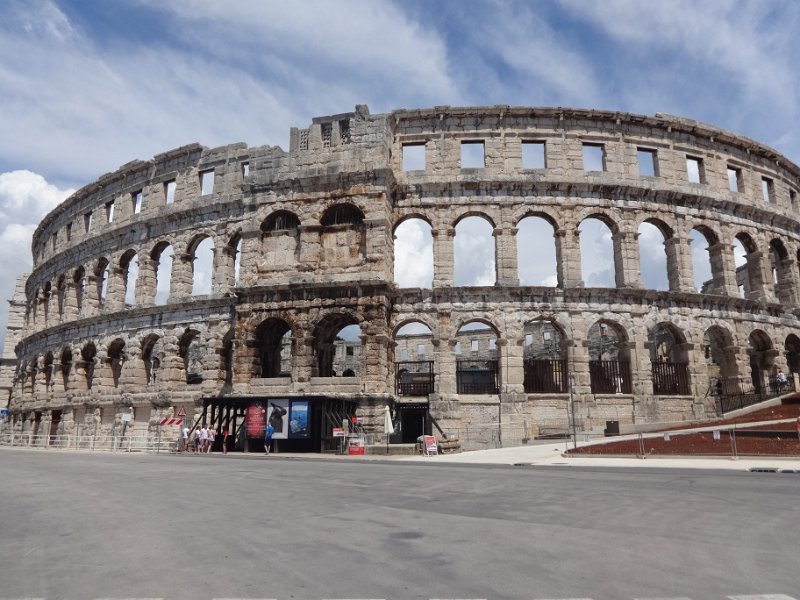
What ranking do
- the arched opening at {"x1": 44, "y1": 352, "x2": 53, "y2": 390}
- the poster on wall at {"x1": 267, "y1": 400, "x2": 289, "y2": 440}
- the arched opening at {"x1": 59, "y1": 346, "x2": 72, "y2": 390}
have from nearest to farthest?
1. the poster on wall at {"x1": 267, "y1": 400, "x2": 289, "y2": 440}
2. the arched opening at {"x1": 59, "y1": 346, "x2": 72, "y2": 390}
3. the arched opening at {"x1": 44, "y1": 352, "x2": 53, "y2": 390}

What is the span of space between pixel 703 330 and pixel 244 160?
79.3ft

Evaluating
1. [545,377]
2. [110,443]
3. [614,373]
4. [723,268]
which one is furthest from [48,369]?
[723,268]

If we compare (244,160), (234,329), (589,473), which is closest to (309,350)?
(234,329)

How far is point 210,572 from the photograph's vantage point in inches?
191

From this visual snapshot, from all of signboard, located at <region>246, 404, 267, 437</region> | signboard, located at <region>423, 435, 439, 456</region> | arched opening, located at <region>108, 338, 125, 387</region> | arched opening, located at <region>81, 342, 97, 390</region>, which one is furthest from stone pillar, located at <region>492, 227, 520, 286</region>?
arched opening, located at <region>81, 342, 97, 390</region>

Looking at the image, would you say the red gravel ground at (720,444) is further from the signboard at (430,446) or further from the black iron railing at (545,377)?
the black iron railing at (545,377)

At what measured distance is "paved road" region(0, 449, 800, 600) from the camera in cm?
450

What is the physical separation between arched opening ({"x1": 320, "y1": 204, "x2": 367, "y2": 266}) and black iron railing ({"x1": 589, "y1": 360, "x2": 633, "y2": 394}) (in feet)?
38.7

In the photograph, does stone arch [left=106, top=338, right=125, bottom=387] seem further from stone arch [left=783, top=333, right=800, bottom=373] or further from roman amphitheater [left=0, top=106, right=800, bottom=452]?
stone arch [left=783, top=333, right=800, bottom=373]

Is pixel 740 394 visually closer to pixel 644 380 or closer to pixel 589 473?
pixel 644 380

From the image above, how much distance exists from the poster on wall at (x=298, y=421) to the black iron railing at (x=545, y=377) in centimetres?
995

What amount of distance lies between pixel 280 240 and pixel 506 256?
413 inches

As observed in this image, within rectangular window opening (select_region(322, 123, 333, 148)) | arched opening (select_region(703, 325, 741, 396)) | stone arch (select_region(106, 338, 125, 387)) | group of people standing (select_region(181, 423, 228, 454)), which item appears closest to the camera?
group of people standing (select_region(181, 423, 228, 454))

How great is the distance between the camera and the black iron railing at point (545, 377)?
25.0m
